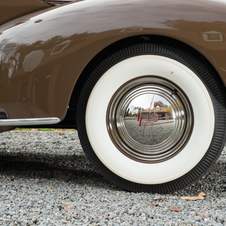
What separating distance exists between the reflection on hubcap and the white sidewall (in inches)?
→ 1.5

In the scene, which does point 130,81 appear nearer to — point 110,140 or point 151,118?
point 151,118

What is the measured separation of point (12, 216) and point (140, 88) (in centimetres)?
94

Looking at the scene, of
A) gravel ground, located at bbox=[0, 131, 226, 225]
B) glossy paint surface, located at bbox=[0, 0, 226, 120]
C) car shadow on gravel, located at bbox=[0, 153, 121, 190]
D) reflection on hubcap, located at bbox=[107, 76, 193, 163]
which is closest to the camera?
gravel ground, located at bbox=[0, 131, 226, 225]

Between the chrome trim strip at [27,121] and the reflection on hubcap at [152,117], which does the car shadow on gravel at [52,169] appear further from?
the chrome trim strip at [27,121]

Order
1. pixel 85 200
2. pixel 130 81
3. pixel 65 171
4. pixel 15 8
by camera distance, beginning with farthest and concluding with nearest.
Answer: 1. pixel 65 171
2. pixel 15 8
3. pixel 130 81
4. pixel 85 200

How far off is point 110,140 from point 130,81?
1.20 feet

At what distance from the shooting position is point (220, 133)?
1.44m

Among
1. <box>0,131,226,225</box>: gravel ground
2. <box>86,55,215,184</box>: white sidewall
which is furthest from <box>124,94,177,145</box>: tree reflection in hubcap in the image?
<box>0,131,226,225</box>: gravel ground

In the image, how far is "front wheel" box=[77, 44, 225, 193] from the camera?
4.74 feet

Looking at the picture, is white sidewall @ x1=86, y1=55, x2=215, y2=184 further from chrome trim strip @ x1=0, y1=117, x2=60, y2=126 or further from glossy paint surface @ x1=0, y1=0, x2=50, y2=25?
glossy paint surface @ x1=0, y1=0, x2=50, y2=25

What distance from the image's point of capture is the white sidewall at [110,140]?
56.9 inches

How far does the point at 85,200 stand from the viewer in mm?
1382

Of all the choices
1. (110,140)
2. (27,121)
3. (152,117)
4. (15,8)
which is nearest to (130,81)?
(152,117)

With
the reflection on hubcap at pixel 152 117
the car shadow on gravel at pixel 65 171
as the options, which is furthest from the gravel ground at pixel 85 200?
the reflection on hubcap at pixel 152 117
